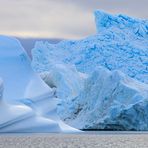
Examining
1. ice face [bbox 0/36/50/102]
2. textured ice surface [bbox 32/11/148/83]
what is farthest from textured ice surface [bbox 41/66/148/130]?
ice face [bbox 0/36/50/102]

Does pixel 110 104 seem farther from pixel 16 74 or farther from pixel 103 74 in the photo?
pixel 16 74

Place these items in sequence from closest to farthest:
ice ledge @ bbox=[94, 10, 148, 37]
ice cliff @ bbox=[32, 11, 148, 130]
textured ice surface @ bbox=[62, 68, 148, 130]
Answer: textured ice surface @ bbox=[62, 68, 148, 130] < ice cliff @ bbox=[32, 11, 148, 130] < ice ledge @ bbox=[94, 10, 148, 37]

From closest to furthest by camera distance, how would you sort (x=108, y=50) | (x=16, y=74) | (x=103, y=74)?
(x=16, y=74)
(x=103, y=74)
(x=108, y=50)

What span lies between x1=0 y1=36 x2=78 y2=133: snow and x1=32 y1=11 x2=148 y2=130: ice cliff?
26.4ft

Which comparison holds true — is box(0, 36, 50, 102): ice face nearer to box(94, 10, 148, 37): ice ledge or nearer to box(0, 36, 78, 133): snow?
box(0, 36, 78, 133): snow

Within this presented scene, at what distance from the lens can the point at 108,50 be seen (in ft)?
135

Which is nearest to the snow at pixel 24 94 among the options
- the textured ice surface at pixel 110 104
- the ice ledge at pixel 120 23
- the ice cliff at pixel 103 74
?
the textured ice surface at pixel 110 104

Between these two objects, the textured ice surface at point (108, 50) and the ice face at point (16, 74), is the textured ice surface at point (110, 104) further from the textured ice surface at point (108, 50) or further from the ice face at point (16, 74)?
the ice face at point (16, 74)

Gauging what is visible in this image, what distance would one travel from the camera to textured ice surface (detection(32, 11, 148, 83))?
40.6m

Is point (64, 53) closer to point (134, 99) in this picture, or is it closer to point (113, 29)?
point (113, 29)

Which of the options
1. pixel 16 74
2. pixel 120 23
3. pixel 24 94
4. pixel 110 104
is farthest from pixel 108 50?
pixel 24 94

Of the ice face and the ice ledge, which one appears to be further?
the ice ledge

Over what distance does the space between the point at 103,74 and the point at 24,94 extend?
35.9 ft

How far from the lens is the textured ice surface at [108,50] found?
40594mm
